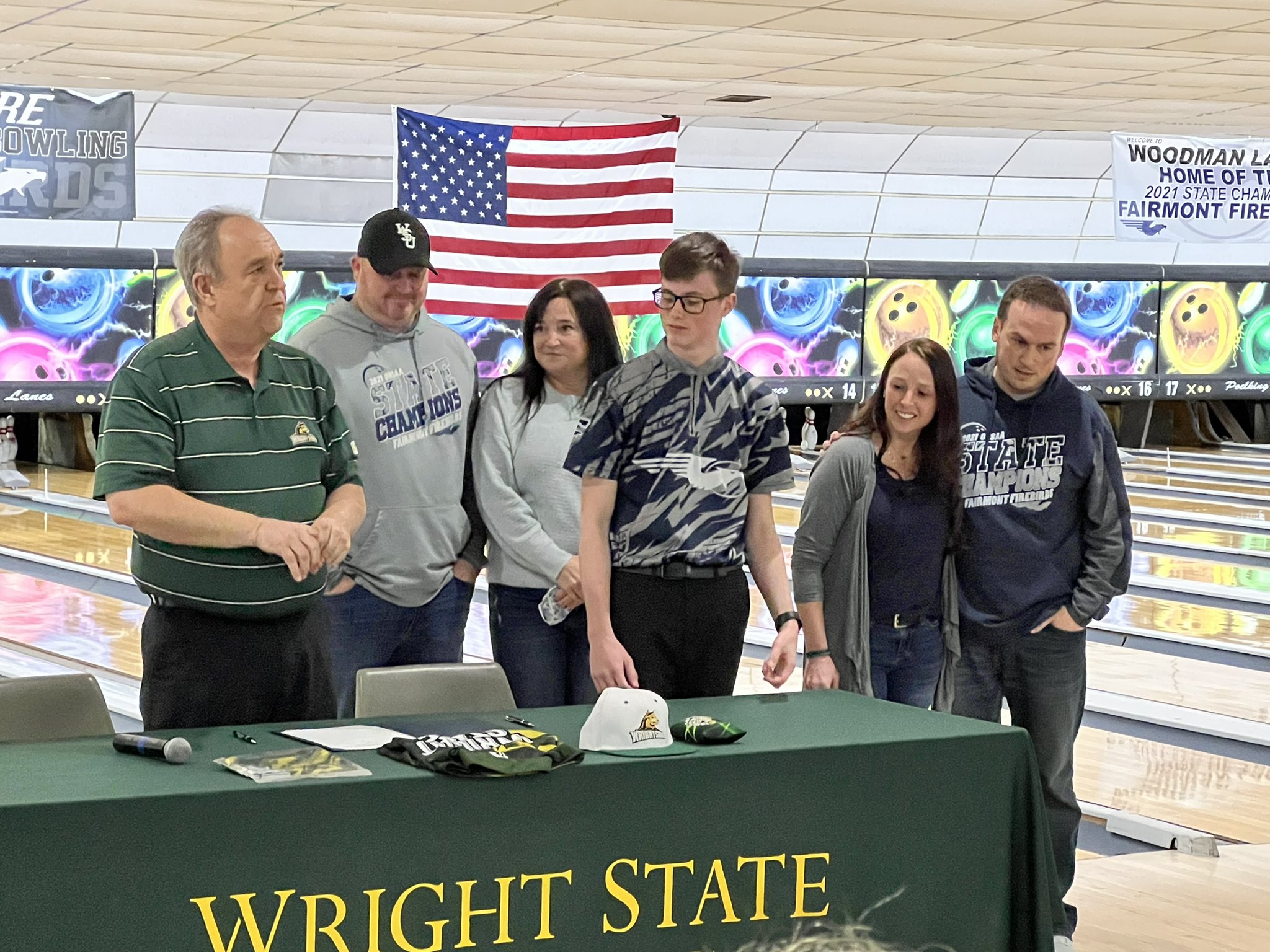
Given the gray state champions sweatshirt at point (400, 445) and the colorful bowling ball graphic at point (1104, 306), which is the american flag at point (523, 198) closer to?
the gray state champions sweatshirt at point (400, 445)

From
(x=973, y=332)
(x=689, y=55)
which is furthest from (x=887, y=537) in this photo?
(x=973, y=332)

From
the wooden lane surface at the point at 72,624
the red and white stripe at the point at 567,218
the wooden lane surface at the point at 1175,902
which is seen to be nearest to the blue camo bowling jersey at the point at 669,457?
the wooden lane surface at the point at 1175,902

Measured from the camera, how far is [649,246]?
5.22 metres

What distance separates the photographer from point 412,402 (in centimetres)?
367

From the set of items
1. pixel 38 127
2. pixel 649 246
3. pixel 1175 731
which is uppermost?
pixel 38 127

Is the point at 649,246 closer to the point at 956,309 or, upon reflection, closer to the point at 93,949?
the point at 93,949

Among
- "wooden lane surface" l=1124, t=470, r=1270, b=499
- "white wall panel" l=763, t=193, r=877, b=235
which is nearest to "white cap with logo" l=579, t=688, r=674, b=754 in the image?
"wooden lane surface" l=1124, t=470, r=1270, b=499

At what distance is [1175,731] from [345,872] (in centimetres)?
437

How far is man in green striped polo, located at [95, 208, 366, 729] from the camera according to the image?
117 inches

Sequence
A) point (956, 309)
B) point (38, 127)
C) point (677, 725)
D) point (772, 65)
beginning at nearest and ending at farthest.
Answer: point (677, 725) → point (772, 65) → point (38, 127) → point (956, 309)

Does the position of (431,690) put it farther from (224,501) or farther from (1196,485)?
(1196,485)

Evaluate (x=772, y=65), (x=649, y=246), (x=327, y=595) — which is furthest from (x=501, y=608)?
(x=772, y=65)

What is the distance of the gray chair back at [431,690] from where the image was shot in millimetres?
3252

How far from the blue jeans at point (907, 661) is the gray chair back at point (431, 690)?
0.85m
